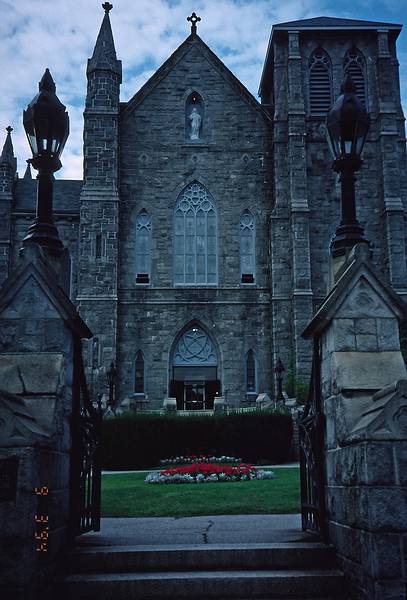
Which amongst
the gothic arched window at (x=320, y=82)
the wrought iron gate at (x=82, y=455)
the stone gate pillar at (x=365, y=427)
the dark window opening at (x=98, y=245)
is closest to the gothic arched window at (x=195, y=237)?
the dark window opening at (x=98, y=245)

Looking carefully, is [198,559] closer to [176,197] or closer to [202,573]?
[202,573]

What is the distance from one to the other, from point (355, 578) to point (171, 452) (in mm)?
17504

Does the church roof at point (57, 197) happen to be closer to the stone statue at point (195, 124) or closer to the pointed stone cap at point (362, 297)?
the stone statue at point (195, 124)

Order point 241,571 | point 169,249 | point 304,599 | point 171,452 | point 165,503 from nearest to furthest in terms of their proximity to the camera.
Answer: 1. point 304,599
2. point 241,571
3. point 165,503
4. point 171,452
5. point 169,249

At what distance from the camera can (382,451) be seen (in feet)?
16.0

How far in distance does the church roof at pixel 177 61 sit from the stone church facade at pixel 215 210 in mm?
67

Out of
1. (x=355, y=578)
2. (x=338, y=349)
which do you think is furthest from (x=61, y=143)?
(x=355, y=578)

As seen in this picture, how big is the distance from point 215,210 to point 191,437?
13.0 m

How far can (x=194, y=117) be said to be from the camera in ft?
108

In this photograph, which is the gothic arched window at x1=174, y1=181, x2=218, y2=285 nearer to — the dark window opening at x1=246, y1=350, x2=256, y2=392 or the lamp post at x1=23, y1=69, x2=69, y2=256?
the dark window opening at x1=246, y1=350, x2=256, y2=392

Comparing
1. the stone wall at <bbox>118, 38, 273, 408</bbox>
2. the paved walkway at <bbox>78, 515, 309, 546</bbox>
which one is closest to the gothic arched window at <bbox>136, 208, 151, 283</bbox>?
the stone wall at <bbox>118, 38, 273, 408</bbox>

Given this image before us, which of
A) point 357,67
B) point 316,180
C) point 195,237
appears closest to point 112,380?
point 195,237

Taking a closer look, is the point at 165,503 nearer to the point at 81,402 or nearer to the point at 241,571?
the point at 81,402

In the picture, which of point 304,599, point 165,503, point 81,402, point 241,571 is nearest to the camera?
point 304,599
